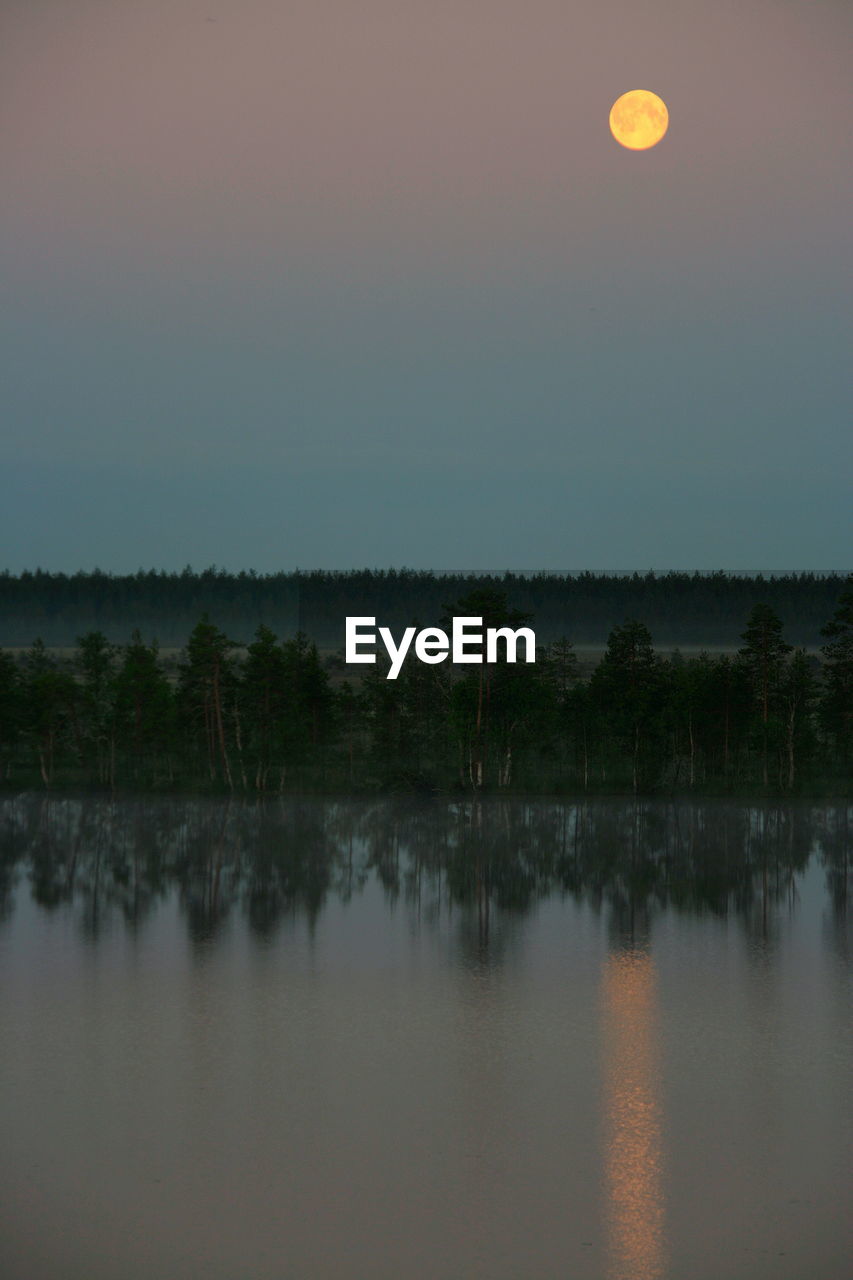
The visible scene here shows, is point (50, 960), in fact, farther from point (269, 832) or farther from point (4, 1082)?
point (269, 832)

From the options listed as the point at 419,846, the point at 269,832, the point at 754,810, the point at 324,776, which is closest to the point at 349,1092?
the point at 419,846

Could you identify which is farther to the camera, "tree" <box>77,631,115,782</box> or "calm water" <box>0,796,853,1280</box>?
"tree" <box>77,631,115,782</box>

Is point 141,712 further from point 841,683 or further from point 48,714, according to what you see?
point 841,683

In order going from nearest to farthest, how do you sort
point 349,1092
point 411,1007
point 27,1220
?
point 27,1220 < point 349,1092 < point 411,1007

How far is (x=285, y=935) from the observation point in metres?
25.6

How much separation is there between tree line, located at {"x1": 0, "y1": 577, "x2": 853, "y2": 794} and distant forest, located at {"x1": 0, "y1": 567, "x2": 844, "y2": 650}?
2203 inches

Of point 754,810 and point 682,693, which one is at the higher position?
point 682,693

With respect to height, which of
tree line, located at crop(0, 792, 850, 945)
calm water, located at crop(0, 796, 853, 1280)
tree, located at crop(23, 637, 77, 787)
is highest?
tree, located at crop(23, 637, 77, 787)

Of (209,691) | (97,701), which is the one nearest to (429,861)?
(209,691)

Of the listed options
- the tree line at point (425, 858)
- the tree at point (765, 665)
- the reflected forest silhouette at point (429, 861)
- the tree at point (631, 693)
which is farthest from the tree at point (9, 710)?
the tree at point (765, 665)

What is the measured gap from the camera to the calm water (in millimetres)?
11508

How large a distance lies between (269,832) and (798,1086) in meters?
31.9

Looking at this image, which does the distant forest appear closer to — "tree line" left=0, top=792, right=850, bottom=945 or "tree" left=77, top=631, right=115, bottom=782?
"tree" left=77, top=631, right=115, bottom=782

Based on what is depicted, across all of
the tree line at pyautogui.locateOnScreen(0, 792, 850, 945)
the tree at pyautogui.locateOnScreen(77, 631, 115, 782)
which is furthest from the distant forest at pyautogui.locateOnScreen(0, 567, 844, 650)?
the tree line at pyautogui.locateOnScreen(0, 792, 850, 945)
